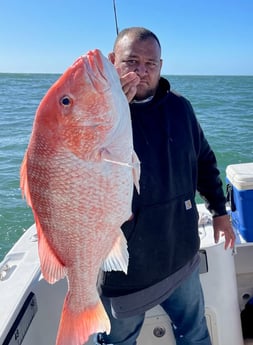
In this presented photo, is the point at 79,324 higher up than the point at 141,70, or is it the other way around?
the point at 141,70

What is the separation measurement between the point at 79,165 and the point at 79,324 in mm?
499

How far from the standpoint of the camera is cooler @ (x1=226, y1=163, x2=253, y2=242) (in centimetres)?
249

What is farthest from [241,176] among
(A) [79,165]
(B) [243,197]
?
(A) [79,165]

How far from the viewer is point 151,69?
4.85 feet

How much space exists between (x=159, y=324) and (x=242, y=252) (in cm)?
82

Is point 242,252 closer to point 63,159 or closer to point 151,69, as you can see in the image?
point 151,69

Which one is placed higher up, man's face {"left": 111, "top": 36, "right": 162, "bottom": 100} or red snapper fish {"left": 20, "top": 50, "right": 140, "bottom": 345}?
man's face {"left": 111, "top": 36, "right": 162, "bottom": 100}

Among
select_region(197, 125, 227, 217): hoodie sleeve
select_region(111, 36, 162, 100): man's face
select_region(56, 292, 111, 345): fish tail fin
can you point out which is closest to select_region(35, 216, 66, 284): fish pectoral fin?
select_region(56, 292, 111, 345): fish tail fin

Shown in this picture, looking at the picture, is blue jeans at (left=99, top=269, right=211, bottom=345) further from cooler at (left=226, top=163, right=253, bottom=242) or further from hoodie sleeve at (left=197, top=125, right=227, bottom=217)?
cooler at (left=226, top=163, right=253, bottom=242)

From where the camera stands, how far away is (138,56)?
1436 mm

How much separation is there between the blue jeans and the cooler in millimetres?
845

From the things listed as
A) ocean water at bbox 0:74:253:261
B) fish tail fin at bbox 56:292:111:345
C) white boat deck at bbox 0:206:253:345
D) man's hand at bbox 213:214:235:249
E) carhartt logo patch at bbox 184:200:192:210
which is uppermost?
carhartt logo patch at bbox 184:200:192:210

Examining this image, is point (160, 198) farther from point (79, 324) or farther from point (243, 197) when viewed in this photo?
point (243, 197)

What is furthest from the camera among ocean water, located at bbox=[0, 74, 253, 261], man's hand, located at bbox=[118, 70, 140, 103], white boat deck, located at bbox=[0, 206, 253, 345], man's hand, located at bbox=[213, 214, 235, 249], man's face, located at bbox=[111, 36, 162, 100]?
ocean water, located at bbox=[0, 74, 253, 261]
